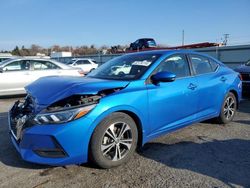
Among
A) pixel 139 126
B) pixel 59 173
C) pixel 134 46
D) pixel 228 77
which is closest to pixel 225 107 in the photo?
pixel 228 77

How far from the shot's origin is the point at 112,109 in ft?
11.8

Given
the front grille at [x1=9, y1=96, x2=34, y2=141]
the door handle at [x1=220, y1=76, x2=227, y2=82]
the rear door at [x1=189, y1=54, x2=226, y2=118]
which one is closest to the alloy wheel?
the front grille at [x1=9, y1=96, x2=34, y2=141]

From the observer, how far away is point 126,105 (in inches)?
146

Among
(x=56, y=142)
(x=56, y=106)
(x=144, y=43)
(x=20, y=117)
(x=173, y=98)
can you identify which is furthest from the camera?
(x=144, y=43)

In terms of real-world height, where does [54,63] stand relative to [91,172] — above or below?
above

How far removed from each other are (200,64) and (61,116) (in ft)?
9.76

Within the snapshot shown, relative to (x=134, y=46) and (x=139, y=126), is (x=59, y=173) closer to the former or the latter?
(x=139, y=126)

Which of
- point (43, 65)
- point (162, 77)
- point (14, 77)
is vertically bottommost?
point (14, 77)

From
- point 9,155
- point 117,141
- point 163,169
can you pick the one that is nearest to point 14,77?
point 9,155

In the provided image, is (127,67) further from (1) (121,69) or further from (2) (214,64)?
(2) (214,64)

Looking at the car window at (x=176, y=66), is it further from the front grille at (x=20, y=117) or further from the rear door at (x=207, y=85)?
the front grille at (x=20, y=117)

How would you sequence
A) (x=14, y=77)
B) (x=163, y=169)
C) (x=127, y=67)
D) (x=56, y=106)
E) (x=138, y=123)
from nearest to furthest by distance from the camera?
(x=56, y=106), (x=163, y=169), (x=138, y=123), (x=127, y=67), (x=14, y=77)

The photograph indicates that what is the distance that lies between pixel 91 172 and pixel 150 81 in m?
1.51

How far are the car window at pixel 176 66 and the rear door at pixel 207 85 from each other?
0.20m
